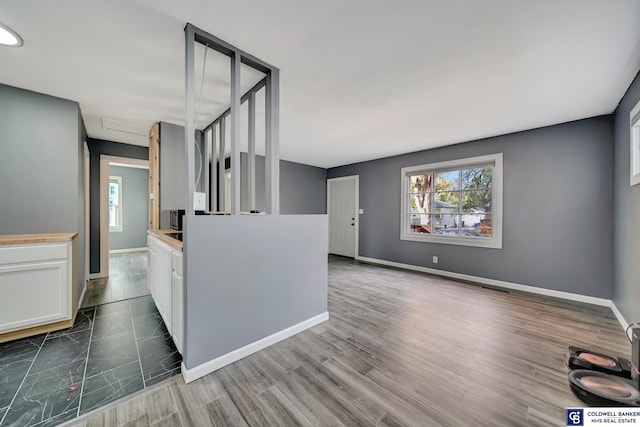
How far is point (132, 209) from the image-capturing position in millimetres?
6645

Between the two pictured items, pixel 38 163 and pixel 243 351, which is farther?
pixel 38 163

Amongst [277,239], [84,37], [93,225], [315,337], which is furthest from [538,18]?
[93,225]

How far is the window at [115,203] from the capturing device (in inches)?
253

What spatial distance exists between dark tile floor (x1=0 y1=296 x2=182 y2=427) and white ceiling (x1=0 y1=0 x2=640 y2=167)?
2.36m

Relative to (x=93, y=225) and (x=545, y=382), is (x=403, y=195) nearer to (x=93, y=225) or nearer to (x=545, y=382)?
(x=545, y=382)

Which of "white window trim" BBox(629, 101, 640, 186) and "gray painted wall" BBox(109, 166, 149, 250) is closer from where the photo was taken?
"white window trim" BBox(629, 101, 640, 186)

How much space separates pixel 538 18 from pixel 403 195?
3628mm

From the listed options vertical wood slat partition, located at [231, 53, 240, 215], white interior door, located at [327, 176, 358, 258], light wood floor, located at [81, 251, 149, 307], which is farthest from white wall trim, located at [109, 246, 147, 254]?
vertical wood slat partition, located at [231, 53, 240, 215]

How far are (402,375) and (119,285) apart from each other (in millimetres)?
4158

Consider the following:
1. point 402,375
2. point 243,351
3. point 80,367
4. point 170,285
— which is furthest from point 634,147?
point 80,367

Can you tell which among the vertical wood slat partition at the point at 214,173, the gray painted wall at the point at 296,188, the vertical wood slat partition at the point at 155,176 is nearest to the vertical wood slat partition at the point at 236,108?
the vertical wood slat partition at the point at 214,173

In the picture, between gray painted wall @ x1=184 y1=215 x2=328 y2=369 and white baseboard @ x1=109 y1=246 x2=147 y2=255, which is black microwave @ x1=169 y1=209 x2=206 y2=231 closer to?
gray painted wall @ x1=184 y1=215 x2=328 y2=369

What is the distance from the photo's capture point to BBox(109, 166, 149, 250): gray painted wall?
6.48 metres

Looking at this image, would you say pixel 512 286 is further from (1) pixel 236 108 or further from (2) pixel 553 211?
(1) pixel 236 108
